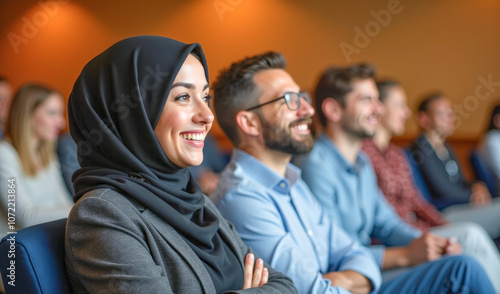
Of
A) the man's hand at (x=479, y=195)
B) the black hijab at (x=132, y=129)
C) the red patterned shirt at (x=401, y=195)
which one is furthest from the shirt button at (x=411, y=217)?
the black hijab at (x=132, y=129)

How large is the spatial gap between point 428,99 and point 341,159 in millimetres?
1985

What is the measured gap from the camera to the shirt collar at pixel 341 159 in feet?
7.26

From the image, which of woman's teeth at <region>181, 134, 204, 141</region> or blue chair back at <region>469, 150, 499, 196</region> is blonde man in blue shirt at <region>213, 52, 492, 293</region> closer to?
woman's teeth at <region>181, 134, 204, 141</region>

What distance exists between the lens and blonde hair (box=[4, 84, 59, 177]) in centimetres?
234

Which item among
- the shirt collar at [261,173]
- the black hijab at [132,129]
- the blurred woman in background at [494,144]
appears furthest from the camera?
the blurred woman in background at [494,144]

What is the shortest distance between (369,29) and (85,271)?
154cm

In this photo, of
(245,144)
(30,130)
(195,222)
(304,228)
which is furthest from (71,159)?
(195,222)

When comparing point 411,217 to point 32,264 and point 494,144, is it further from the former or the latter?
point 32,264

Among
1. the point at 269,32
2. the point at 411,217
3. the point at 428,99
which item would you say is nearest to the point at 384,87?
the point at 428,99

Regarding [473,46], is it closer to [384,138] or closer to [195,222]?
[384,138]

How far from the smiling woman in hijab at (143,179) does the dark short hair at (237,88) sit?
515 mm

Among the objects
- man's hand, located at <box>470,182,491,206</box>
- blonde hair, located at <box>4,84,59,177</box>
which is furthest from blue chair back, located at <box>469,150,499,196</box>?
blonde hair, located at <box>4,84,59,177</box>

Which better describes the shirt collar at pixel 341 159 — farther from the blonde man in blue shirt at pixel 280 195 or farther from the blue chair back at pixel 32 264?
the blue chair back at pixel 32 264

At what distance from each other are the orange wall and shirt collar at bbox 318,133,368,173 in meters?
0.35
